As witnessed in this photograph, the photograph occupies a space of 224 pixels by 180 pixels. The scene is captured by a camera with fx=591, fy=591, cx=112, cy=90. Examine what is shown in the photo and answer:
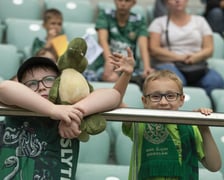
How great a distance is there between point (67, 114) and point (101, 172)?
2.17ft

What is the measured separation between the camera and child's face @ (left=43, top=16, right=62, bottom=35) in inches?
131

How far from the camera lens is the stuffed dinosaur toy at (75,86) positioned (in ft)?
4.79

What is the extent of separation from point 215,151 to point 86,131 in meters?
0.43

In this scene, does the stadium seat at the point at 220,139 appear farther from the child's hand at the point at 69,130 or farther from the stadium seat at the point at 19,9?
the stadium seat at the point at 19,9

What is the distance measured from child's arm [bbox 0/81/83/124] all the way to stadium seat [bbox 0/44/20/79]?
1.57 m

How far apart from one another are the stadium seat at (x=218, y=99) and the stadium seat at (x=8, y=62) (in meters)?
1.01

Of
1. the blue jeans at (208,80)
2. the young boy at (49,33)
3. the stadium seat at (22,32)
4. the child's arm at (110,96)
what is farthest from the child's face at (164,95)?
the stadium seat at (22,32)

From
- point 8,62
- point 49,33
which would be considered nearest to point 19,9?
point 49,33

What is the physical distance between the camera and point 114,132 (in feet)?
7.53

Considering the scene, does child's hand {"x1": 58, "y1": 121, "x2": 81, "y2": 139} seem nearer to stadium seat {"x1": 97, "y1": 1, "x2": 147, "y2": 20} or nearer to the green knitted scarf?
A: the green knitted scarf

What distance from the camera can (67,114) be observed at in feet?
4.67

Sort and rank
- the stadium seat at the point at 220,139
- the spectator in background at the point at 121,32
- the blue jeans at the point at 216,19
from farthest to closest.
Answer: the blue jeans at the point at 216,19, the spectator in background at the point at 121,32, the stadium seat at the point at 220,139

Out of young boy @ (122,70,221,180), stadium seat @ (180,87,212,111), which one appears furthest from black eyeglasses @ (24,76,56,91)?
stadium seat @ (180,87,212,111)

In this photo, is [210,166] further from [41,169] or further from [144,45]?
[144,45]
